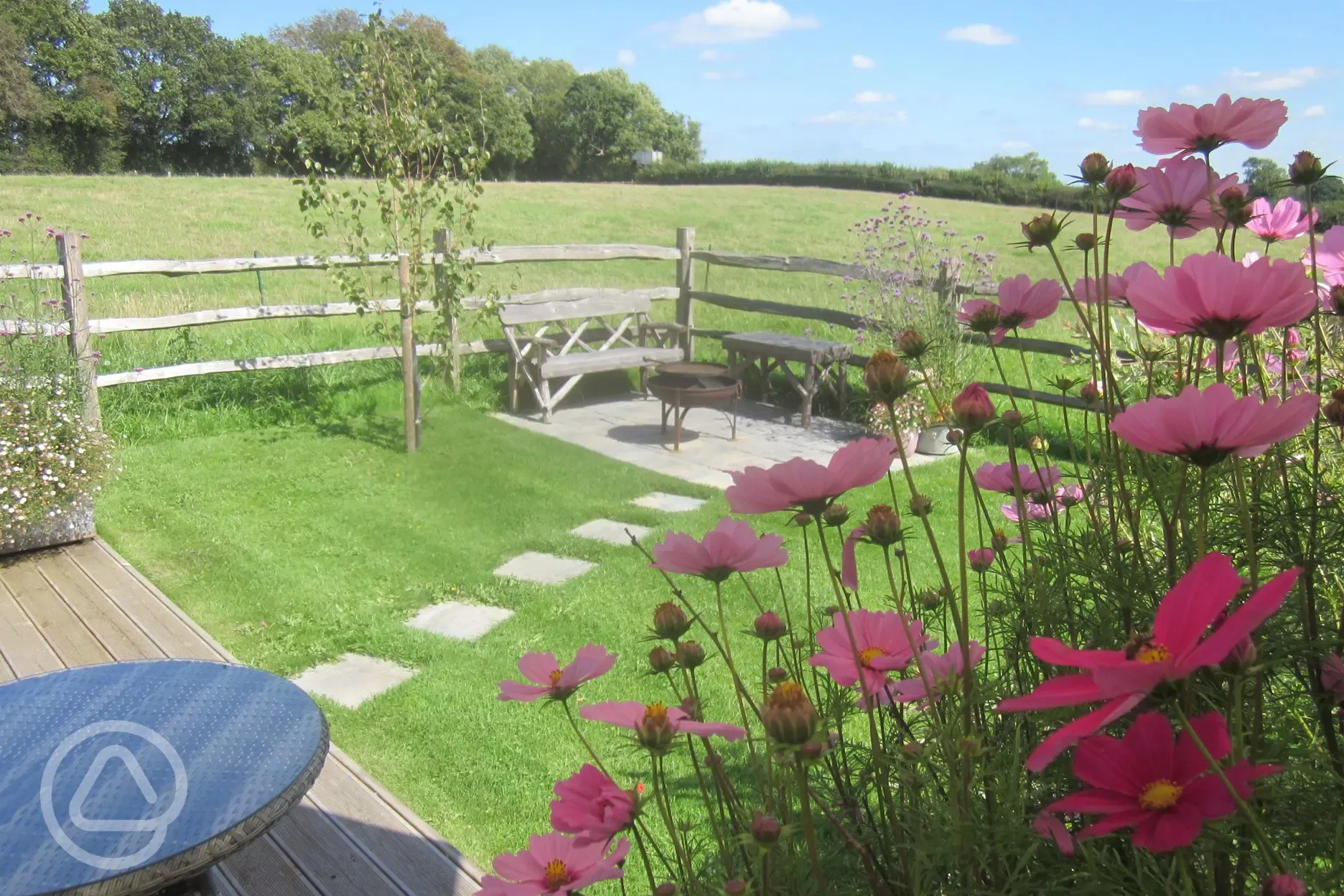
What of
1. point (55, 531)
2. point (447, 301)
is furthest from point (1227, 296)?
point (447, 301)

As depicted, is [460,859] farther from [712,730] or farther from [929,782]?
[712,730]

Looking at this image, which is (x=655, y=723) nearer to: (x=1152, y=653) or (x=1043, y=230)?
(x=1152, y=653)

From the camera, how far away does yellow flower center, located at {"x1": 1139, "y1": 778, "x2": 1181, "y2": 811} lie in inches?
16.0

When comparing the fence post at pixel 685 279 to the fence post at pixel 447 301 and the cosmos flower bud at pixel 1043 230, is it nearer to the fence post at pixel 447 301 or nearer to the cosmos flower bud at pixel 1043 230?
the fence post at pixel 447 301

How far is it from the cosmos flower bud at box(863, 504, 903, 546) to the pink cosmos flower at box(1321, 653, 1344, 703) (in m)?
0.26

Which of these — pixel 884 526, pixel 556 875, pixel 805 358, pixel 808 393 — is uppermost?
pixel 884 526

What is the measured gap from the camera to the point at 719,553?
0.65 meters

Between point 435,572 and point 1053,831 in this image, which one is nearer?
point 1053,831

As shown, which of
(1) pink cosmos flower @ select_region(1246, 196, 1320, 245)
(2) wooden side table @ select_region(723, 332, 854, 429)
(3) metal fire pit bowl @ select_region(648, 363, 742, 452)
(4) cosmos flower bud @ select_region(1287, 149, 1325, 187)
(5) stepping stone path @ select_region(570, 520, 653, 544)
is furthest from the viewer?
(2) wooden side table @ select_region(723, 332, 854, 429)

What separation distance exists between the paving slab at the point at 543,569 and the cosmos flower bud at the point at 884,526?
10.2ft

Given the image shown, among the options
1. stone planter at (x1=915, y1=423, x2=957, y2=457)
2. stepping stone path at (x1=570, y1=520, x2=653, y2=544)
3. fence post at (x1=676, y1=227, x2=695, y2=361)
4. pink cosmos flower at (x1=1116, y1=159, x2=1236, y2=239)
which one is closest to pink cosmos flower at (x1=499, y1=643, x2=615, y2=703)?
pink cosmos flower at (x1=1116, y1=159, x2=1236, y2=239)

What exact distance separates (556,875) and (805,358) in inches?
223

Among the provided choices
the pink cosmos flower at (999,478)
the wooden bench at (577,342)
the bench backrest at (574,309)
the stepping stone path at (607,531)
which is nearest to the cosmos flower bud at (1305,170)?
the pink cosmos flower at (999,478)
